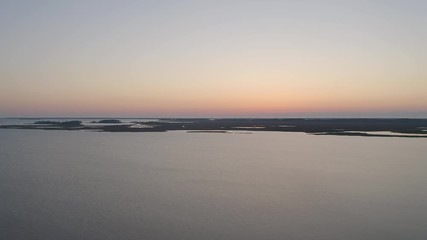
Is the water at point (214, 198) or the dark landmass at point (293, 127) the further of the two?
the dark landmass at point (293, 127)

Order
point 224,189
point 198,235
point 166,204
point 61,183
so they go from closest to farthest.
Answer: point 198,235, point 166,204, point 224,189, point 61,183

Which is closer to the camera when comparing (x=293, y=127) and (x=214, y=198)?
(x=214, y=198)

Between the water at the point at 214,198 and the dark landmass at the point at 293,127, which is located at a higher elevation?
the dark landmass at the point at 293,127

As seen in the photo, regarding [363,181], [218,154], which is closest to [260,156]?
[218,154]

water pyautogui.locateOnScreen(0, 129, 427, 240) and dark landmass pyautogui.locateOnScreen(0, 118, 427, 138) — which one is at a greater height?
dark landmass pyautogui.locateOnScreen(0, 118, 427, 138)

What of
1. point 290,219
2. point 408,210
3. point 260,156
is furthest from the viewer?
point 260,156

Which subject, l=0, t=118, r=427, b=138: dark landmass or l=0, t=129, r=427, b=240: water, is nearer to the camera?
l=0, t=129, r=427, b=240: water

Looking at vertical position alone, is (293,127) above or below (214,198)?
→ above

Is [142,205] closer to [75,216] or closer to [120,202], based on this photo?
[120,202]
